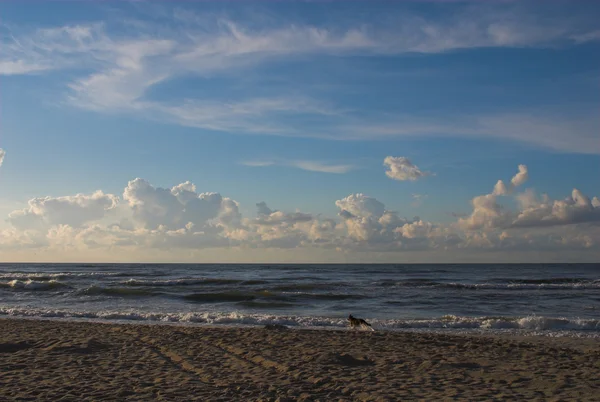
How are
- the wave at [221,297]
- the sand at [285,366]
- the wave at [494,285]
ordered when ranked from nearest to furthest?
the sand at [285,366]
the wave at [221,297]
the wave at [494,285]

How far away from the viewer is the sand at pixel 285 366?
7.38 meters

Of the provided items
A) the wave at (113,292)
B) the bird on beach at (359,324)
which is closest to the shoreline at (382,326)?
the bird on beach at (359,324)

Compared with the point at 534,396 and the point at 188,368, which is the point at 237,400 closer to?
the point at 188,368

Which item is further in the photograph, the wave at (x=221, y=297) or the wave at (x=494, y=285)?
the wave at (x=494, y=285)

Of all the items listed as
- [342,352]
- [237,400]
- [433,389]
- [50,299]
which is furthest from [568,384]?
[50,299]

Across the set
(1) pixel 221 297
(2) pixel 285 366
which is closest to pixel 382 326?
(2) pixel 285 366

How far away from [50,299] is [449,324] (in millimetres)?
→ 20221

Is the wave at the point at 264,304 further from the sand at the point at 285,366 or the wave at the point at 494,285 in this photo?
the wave at the point at 494,285

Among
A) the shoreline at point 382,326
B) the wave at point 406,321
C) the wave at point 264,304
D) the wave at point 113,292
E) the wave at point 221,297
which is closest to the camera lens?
the shoreline at point 382,326

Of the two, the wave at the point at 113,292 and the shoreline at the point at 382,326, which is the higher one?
the shoreline at the point at 382,326

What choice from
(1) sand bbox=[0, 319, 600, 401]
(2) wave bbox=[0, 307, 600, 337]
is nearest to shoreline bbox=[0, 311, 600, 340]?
(2) wave bbox=[0, 307, 600, 337]

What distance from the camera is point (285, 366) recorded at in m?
9.26

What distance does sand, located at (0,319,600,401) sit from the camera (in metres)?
7.38

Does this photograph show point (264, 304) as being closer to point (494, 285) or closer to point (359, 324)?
point (359, 324)
